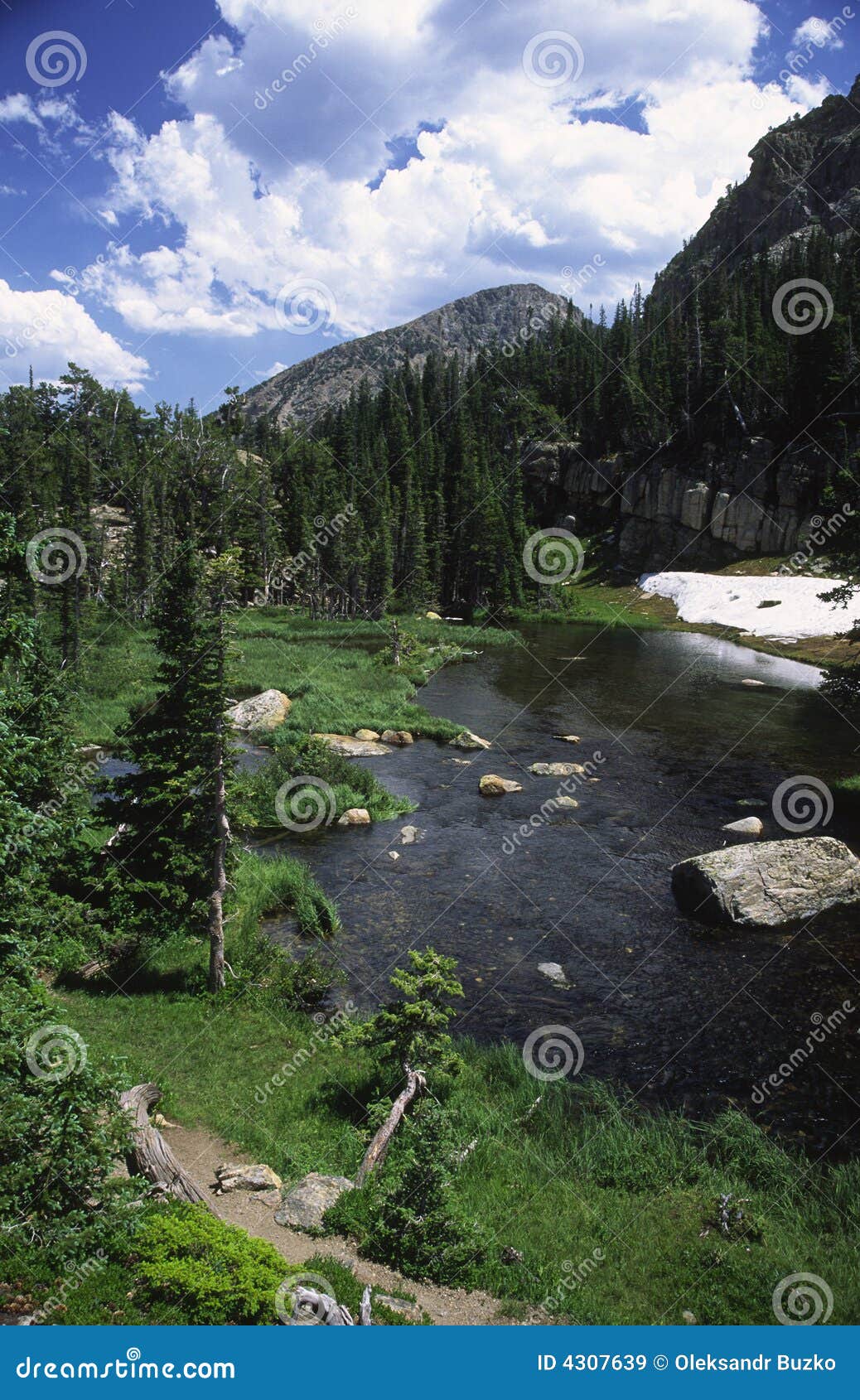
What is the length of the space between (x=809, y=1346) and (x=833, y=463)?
9912cm

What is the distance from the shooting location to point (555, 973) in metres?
18.2

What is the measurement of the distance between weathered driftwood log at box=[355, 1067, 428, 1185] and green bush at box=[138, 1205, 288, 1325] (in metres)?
2.81

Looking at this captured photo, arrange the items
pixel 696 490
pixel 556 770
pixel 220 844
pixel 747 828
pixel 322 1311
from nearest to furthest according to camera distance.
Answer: pixel 322 1311, pixel 220 844, pixel 747 828, pixel 556 770, pixel 696 490

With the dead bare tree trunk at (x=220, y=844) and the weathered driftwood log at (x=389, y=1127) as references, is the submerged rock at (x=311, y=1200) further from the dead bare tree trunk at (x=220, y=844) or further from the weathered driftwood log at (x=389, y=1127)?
the dead bare tree trunk at (x=220, y=844)

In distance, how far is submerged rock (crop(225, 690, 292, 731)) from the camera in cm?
4000

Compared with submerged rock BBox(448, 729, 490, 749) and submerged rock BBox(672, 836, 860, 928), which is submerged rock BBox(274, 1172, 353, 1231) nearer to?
submerged rock BBox(672, 836, 860, 928)

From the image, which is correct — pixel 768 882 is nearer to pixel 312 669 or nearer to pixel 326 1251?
pixel 326 1251

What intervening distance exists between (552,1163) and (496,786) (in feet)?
63.2

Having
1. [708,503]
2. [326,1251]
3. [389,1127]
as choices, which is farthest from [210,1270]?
[708,503]

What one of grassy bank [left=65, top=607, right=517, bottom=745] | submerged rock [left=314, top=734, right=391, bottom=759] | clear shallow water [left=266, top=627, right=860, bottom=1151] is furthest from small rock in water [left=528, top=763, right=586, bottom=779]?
submerged rock [left=314, top=734, right=391, bottom=759]

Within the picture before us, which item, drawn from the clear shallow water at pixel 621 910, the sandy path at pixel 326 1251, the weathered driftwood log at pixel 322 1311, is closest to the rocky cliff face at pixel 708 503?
the clear shallow water at pixel 621 910

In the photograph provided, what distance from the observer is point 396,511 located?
11006cm

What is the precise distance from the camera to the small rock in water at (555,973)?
17.9 m

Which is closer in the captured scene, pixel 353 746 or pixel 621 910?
pixel 621 910
